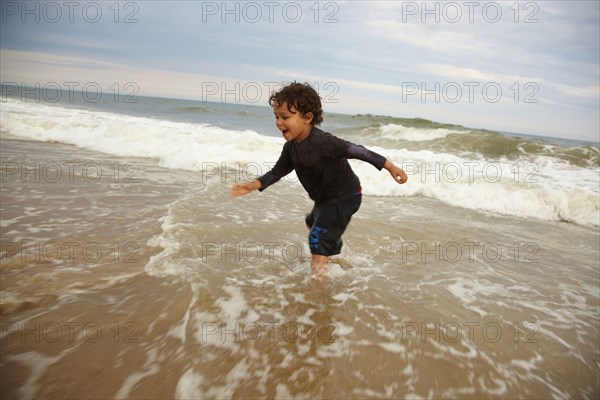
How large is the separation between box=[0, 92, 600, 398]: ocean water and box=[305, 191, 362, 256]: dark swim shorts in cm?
41

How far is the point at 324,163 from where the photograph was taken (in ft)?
9.23

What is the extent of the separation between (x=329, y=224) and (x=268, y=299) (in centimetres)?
85

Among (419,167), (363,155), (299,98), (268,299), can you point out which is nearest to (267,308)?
(268,299)

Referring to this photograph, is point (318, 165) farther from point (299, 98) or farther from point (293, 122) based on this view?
point (299, 98)

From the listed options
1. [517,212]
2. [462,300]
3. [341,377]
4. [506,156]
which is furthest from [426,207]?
[506,156]

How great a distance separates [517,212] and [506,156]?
35.5 feet

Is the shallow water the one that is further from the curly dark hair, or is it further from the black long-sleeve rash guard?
the curly dark hair

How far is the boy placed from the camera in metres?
2.68

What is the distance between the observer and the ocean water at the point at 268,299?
2.01m

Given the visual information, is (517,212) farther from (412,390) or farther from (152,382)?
(152,382)

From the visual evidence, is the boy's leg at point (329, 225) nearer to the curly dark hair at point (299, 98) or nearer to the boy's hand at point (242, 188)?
the boy's hand at point (242, 188)

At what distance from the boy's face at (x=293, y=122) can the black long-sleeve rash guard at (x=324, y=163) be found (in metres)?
0.07

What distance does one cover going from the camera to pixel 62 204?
187 inches

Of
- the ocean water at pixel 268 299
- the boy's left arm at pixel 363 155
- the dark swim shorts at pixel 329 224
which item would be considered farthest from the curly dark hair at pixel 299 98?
the ocean water at pixel 268 299
